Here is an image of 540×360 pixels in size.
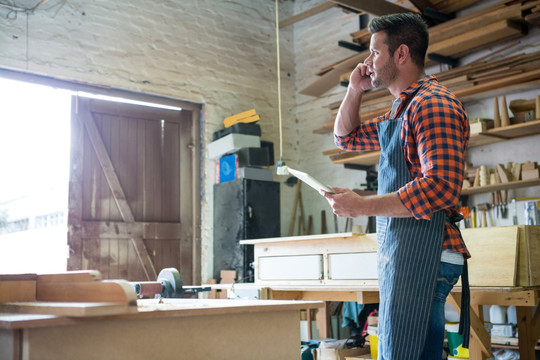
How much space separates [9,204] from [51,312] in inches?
257

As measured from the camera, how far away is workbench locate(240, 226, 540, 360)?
10.3 ft

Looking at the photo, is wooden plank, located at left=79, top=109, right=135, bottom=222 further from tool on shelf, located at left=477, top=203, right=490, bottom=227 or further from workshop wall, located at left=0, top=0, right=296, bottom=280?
tool on shelf, located at left=477, top=203, right=490, bottom=227

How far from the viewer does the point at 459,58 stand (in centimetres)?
606

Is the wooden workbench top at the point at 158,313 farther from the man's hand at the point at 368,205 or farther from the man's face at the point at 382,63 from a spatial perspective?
the man's face at the point at 382,63

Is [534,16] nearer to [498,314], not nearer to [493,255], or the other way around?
[498,314]

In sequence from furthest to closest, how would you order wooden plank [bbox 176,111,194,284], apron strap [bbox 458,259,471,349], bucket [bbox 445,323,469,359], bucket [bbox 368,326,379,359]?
wooden plank [bbox 176,111,194,284] < bucket [bbox 368,326,379,359] < bucket [bbox 445,323,469,359] < apron strap [bbox 458,259,471,349]

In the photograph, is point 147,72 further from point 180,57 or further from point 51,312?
point 51,312

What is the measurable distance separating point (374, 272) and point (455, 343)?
67 centimetres

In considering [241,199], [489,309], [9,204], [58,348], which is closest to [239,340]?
[58,348]

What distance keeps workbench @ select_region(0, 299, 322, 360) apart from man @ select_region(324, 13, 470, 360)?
265 mm

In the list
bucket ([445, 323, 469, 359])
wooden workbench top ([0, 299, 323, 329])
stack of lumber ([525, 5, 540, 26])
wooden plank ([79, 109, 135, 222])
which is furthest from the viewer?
wooden plank ([79, 109, 135, 222])

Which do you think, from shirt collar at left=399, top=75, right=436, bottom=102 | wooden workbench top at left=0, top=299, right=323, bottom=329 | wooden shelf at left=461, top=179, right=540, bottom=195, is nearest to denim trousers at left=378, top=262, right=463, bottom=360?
wooden workbench top at left=0, top=299, right=323, bottom=329

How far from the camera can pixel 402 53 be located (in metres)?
1.95

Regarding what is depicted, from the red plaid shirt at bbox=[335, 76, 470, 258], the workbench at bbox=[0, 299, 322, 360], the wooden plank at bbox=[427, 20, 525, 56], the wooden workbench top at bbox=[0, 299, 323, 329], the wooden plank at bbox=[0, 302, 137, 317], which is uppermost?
the wooden plank at bbox=[427, 20, 525, 56]
